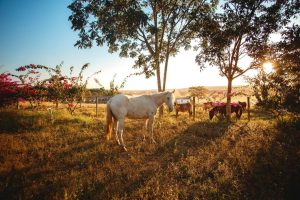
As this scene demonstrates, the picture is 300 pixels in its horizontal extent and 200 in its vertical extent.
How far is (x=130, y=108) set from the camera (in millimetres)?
9062

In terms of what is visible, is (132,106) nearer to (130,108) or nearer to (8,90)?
(130,108)

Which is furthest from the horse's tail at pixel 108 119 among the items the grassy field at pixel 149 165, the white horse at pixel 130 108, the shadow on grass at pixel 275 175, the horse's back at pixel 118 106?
the shadow on grass at pixel 275 175

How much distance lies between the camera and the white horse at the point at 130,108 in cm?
871

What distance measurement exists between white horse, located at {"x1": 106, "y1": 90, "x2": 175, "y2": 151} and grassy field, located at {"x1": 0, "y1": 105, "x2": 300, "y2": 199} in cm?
78

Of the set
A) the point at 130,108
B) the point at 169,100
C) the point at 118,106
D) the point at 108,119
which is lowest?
the point at 108,119

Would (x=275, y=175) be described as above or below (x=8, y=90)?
below

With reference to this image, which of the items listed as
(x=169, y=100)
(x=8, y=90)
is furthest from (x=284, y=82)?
(x=8, y=90)

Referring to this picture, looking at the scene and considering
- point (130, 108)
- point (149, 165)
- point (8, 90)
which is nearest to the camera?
point (149, 165)

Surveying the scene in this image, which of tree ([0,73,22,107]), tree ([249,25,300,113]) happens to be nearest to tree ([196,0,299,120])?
tree ([249,25,300,113])

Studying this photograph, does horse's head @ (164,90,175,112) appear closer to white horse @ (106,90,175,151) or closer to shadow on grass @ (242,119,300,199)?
white horse @ (106,90,175,151)

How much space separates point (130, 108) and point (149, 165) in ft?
9.94

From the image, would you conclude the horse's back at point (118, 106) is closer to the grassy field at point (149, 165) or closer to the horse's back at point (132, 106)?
the horse's back at point (132, 106)

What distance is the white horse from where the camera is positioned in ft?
28.6

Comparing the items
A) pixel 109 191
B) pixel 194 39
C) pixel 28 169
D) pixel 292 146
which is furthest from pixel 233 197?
pixel 194 39
